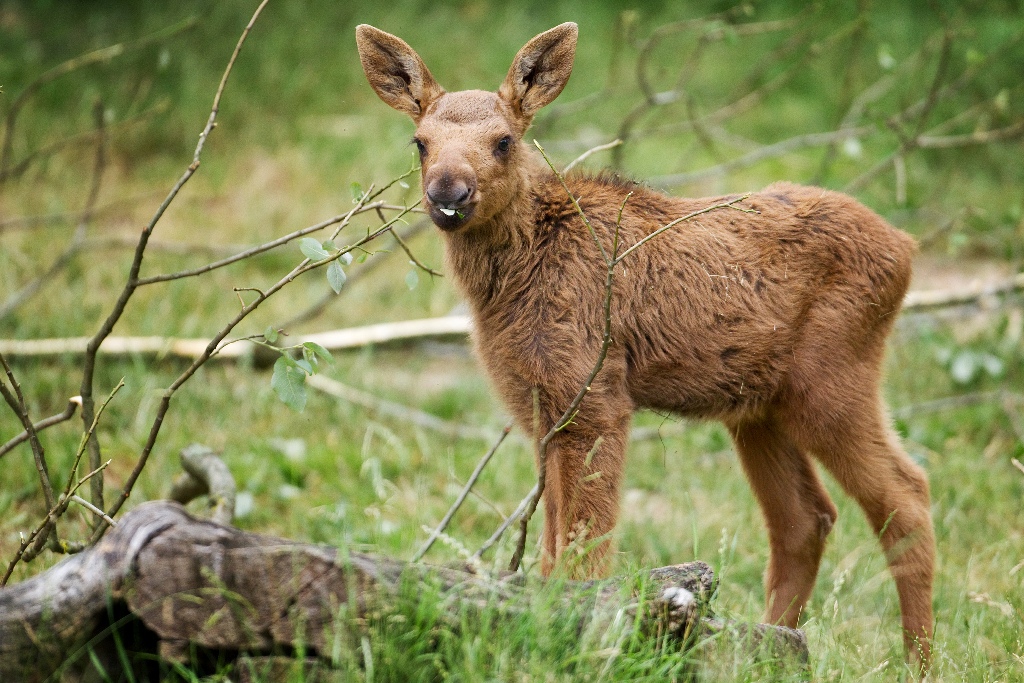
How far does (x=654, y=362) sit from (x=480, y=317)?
793mm

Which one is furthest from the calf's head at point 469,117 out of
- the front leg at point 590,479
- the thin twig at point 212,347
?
the front leg at point 590,479

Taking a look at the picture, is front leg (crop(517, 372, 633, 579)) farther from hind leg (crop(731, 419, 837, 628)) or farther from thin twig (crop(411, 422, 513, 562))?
hind leg (crop(731, 419, 837, 628))

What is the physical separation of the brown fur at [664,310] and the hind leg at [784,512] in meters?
0.30

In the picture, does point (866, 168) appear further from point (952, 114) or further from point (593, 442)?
point (593, 442)

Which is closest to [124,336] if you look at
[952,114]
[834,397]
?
[834,397]

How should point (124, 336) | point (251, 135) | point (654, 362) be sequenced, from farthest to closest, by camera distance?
point (251, 135)
point (124, 336)
point (654, 362)

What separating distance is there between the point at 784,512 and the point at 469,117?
2369 millimetres

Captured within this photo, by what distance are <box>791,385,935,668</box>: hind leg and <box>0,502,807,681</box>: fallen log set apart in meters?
1.70

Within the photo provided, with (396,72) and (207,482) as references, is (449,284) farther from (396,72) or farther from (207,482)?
(207,482)

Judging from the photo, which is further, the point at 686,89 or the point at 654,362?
the point at 686,89

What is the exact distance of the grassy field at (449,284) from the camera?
189 inches

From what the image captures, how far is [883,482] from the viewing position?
4.34 m

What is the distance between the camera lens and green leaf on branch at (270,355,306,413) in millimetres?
3598

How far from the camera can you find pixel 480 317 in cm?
443
